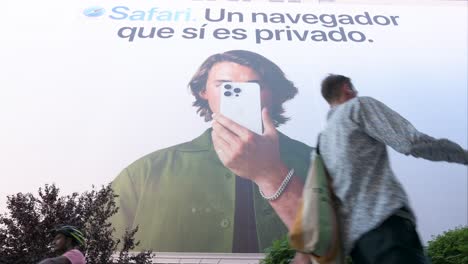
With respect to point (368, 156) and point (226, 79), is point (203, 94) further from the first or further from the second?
point (368, 156)

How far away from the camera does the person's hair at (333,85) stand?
2684 millimetres

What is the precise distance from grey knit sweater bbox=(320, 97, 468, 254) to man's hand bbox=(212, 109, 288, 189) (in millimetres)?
9870

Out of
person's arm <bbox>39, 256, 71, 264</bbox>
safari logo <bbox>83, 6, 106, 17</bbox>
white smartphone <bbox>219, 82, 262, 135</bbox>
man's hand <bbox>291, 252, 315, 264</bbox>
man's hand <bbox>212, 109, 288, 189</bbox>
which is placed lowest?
man's hand <bbox>291, 252, 315, 264</bbox>

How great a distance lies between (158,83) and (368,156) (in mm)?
12205

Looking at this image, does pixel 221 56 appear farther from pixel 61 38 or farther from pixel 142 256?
pixel 142 256

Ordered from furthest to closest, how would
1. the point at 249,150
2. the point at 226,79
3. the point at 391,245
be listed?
the point at 226,79 → the point at 249,150 → the point at 391,245

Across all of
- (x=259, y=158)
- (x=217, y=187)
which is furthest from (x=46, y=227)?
(x=259, y=158)

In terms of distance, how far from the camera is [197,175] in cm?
1246

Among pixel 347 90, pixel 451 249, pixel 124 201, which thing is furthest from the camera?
pixel 124 201

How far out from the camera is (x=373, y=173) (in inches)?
89.9

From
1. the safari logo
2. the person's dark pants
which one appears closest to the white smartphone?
the safari logo

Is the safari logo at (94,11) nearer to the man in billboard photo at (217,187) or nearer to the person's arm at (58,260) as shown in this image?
the man in billboard photo at (217,187)

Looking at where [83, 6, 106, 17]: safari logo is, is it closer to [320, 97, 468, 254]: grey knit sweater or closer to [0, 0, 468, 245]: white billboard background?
[0, 0, 468, 245]: white billboard background

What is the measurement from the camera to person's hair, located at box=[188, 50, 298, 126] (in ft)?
44.3
